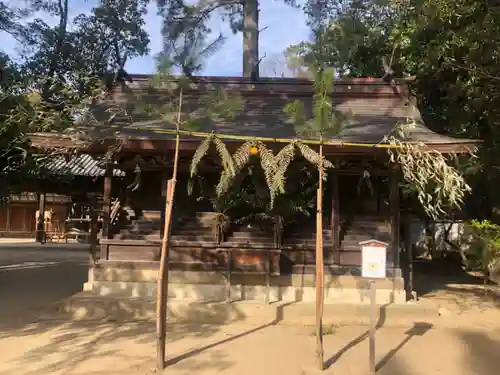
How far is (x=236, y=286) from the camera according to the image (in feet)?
31.4

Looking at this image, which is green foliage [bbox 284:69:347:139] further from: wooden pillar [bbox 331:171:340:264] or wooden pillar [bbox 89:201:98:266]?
wooden pillar [bbox 89:201:98:266]

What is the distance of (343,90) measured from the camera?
38.4 feet

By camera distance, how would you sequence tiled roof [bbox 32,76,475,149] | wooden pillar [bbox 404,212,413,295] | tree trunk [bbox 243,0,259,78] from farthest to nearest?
tree trunk [bbox 243,0,259,78] → wooden pillar [bbox 404,212,413,295] → tiled roof [bbox 32,76,475,149]

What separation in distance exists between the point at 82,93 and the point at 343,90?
650 cm

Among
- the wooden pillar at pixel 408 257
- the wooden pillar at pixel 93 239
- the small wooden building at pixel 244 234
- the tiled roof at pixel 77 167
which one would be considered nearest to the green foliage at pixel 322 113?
the small wooden building at pixel 244 234

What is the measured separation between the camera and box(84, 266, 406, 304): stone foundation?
946 centimetres

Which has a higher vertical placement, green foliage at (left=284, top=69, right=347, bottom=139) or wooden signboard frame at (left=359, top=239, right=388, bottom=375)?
green foliage at (left=284, top=69, right=347, bottom=139)

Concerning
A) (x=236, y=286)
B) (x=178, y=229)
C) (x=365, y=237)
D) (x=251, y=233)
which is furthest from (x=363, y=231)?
(x=178, y=229)

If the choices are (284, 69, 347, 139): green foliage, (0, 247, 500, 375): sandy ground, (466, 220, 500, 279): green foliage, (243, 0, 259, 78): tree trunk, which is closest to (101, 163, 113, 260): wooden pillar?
(0, 247, 500, 375): sandy ground

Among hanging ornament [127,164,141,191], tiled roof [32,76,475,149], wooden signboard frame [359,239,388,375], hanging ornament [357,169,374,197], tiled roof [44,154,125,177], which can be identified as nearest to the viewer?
wooden signboard frame [359,239,388,375]

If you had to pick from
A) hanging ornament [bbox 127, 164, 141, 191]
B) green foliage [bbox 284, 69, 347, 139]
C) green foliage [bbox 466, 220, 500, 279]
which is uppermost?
green foliage [bbox 284, 69, 347, 139]

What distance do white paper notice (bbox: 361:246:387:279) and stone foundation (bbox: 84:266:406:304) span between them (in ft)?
11.6

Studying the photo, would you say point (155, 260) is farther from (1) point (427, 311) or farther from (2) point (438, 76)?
(2) point (438, 76)

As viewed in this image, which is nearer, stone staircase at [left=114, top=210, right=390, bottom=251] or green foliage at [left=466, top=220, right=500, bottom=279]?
stone staircase at [left=114, top=210, right=390, bottom=251]
